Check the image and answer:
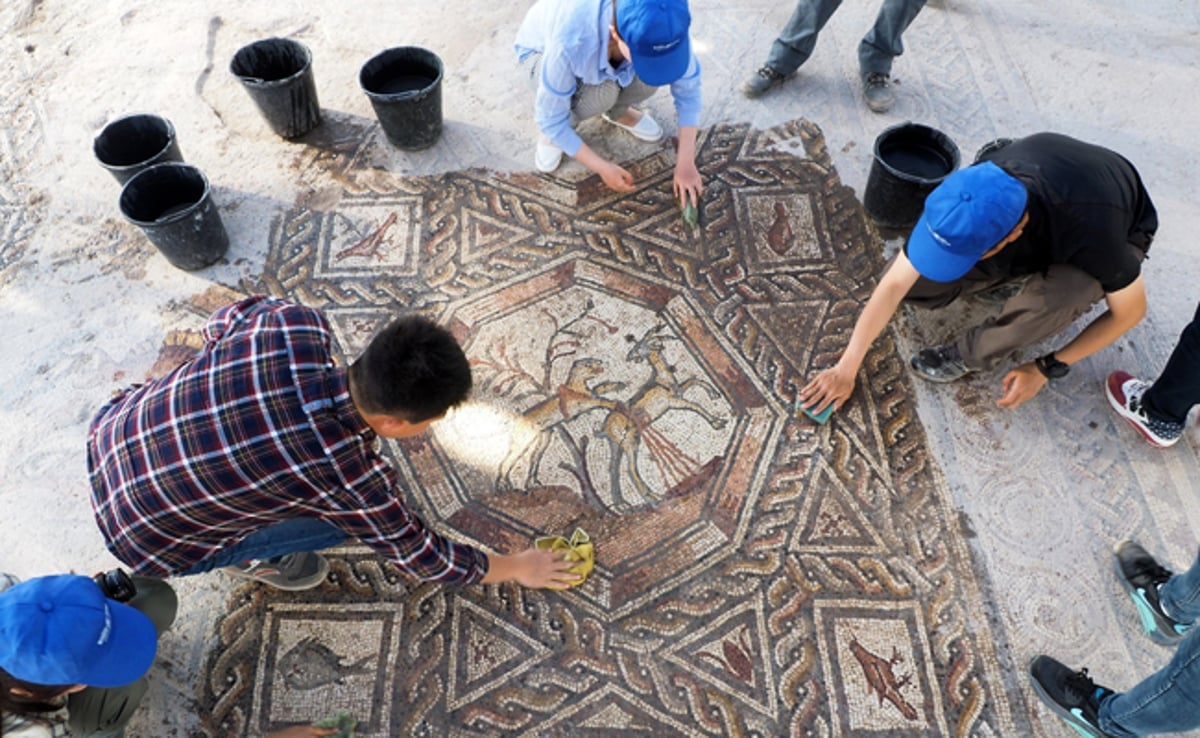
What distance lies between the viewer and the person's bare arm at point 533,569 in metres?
1.93

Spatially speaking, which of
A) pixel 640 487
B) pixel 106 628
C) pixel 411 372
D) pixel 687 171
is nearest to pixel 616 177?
pixel 687 171

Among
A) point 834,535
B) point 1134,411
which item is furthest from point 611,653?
point 1134,411

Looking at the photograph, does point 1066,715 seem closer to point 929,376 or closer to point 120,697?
point 929,376

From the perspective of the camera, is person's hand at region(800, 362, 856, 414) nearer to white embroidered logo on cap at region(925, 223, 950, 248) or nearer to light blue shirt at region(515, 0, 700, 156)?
white embroidered logo on cap at region(925, 223, 950, 248)

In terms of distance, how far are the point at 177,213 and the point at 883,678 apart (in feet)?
8.55

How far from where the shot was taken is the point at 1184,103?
327cm

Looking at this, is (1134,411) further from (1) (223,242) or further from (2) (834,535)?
(1) (223,242)

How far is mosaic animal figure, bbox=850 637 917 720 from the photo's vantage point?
200 centimetres

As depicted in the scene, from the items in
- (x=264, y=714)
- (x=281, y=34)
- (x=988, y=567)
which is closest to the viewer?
(x=264, y=714)

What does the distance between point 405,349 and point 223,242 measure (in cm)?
171

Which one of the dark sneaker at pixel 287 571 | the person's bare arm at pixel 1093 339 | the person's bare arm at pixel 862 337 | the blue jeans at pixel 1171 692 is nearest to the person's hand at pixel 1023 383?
the person's bare arm at pixel 1093 339

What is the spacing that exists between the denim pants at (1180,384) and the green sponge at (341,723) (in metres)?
2.46

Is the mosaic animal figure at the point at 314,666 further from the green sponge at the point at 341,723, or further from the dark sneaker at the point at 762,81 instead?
the dark sneaker at the point at 762,81

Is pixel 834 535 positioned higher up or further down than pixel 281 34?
further down
